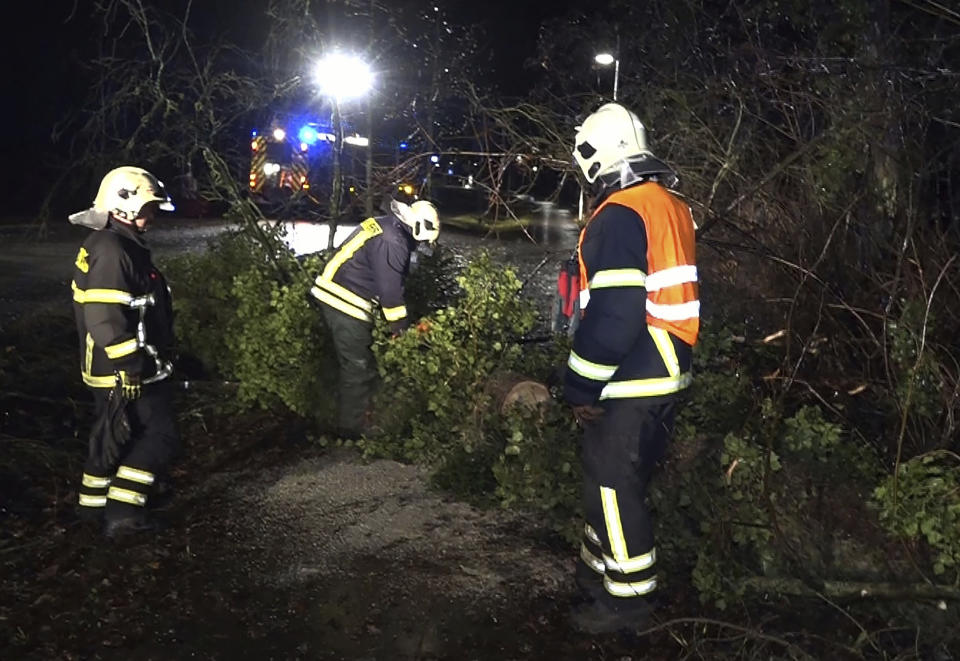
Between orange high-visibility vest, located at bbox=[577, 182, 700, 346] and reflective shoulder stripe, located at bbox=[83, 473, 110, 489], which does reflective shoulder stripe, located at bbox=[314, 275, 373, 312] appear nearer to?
reflective shoulder stripe, located at bbox=[83, 473, 110, 489]

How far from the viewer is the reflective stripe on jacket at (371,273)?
537 cm

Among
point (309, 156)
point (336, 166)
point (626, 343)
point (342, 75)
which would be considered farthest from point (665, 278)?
point (309, 156)

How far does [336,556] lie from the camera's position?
4.00m

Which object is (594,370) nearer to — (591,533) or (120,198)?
(591,533)

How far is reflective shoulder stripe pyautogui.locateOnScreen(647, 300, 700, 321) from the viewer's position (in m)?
3.28

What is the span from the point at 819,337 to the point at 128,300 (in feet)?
12.0

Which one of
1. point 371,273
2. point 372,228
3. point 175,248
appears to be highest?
point 372,228

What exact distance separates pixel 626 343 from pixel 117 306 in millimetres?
2388

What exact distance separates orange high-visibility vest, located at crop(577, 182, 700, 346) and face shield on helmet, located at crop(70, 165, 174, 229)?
2190 millimetres

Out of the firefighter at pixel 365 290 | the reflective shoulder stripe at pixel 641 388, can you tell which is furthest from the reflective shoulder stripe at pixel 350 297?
the reflective shoulder stripe at pixel 641 388

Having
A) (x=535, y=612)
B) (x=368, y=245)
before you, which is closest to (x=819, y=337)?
(x=535, y=612)

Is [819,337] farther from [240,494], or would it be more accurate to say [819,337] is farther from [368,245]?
[240,494]

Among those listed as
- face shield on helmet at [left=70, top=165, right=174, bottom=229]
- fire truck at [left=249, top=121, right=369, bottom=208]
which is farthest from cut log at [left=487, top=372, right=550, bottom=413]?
fire truck at [left=249, top=121, right=369, bottom=208]

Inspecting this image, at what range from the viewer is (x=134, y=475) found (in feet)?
13.6
